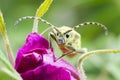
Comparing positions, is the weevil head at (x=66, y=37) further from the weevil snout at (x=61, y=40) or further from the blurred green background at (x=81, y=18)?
the blurred green background at (x=81, y=18)

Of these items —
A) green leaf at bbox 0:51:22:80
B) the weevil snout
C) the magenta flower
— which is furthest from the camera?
the weevil snout

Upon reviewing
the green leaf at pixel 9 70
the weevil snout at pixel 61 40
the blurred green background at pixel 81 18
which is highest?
the blurred green background at pixel 81 18

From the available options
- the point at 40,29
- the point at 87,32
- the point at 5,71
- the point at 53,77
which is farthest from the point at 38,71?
the point at 87,32

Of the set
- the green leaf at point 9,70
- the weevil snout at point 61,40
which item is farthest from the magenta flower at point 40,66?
the green leaf at point 9,70

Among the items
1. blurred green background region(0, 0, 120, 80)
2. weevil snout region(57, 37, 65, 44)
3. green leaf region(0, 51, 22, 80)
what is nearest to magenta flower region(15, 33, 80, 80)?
weevil snout region(57, 37, 65, 44)

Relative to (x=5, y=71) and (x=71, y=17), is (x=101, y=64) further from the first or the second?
(x=5, y=71)

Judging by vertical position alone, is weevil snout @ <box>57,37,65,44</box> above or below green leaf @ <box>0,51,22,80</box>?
above

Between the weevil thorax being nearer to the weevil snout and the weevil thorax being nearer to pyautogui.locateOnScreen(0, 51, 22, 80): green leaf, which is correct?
the weevil snout
